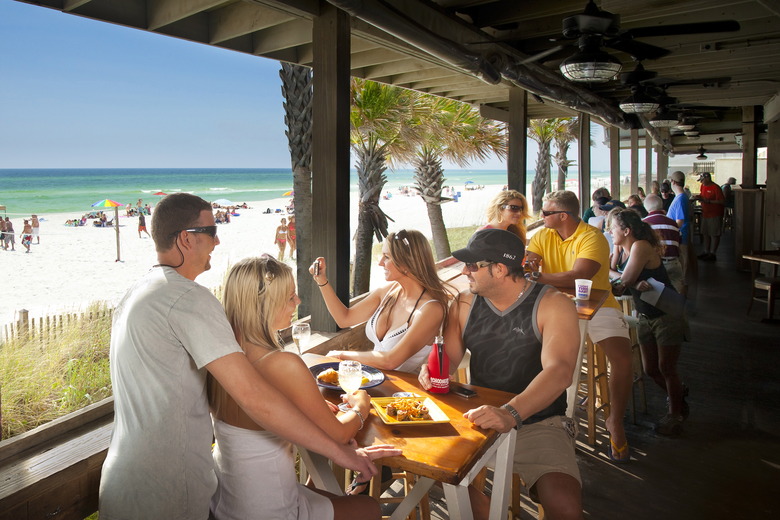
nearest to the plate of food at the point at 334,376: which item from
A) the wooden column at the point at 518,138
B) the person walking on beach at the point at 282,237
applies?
the wooden column at the point at 518,138

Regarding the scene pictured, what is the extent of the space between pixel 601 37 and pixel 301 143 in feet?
13.3

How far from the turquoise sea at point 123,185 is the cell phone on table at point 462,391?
3121cm

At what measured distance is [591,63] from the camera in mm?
3676

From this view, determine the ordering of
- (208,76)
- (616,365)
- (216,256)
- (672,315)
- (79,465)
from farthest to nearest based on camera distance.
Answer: (208,76), (216,256), (672,315), (616,365), (79,465)

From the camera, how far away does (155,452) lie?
1620 mm

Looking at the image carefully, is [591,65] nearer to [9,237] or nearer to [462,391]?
[462,391]

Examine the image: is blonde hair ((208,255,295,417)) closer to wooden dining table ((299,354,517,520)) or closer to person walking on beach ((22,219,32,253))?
wooden dining table ((299,354,517,520))

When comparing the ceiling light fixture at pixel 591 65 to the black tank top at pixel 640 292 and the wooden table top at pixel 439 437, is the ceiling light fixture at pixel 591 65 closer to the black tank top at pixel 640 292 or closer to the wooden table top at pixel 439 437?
the black tank top at pixel 640 292

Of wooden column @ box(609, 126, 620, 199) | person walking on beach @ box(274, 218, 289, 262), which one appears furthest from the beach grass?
person walking on beach @ box(274, 218, 289, 262)

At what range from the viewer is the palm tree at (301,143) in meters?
6.57

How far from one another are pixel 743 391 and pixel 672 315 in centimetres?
124

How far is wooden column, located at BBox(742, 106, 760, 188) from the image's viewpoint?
35.5 ft

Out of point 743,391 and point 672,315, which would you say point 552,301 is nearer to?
point 672,315

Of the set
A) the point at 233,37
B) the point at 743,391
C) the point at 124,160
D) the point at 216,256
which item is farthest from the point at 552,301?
the point at 124,160
